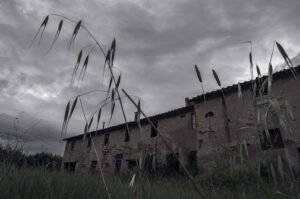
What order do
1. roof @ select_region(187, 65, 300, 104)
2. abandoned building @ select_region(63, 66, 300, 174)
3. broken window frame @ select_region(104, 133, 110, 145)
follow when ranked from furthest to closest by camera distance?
broken window frame @ select_region(104, 133, 110, 145)
roof @ select_region(187, 65, 300, 104)
abandoned building @ select_region(63, 66, 300, 174)

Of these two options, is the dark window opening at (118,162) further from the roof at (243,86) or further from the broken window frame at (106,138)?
the roof at (243,86)

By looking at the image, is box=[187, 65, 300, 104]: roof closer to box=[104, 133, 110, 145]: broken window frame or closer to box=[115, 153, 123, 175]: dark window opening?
box=[115, 153, 123, 175]: dark window opening

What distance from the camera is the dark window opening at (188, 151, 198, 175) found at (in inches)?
438

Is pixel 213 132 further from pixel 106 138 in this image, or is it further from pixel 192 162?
pixel 106 138

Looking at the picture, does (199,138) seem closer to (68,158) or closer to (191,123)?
(191,123)

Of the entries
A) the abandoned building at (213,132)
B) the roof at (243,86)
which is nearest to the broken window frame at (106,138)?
the abandoned building at (213,132)

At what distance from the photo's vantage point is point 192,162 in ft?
40.6

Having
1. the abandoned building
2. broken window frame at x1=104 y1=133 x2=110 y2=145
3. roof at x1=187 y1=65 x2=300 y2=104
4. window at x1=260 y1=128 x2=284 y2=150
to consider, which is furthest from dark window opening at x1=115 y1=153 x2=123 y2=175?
window at x1=260 y1=128 x2=284 y2=150

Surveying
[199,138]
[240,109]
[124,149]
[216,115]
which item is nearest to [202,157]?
[199,138]

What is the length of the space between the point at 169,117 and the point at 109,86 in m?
A: 14.2

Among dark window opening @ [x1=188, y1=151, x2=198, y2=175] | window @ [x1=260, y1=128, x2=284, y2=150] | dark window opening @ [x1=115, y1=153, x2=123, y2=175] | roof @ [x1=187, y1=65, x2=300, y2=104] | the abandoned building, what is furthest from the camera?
dark window opening @ [x1=115, y1=153, x2=123, y2=175]

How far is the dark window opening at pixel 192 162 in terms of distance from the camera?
1112 cm

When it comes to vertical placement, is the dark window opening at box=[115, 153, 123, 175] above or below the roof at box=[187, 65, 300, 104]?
below

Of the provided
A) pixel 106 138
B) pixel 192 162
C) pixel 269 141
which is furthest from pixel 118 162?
pixel 269 141
